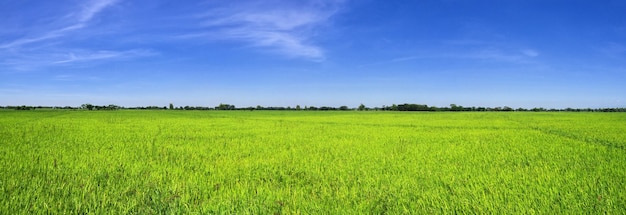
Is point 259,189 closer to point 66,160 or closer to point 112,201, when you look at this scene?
point 112,201

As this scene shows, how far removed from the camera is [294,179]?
204 inches

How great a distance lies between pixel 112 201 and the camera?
4047 millimetres

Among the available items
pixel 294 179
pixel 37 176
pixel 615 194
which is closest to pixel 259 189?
pixel 294 179

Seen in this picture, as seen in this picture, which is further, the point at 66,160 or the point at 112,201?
→ the point at 66,160

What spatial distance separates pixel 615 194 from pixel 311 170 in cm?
373

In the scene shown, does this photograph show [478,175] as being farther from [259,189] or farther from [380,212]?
[259,189]

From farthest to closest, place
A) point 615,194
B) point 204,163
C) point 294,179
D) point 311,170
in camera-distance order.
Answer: point 204,163
point 311,170
point 294,179
point 615,194

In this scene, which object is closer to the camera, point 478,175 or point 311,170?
point 478,175

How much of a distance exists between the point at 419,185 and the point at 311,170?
5.62 ft

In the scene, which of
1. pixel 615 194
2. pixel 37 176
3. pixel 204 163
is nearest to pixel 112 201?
pixel 37 176

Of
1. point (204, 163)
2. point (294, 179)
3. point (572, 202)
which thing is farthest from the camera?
point (204, 163)

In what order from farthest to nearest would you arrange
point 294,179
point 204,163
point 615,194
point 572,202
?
point 204,163 → point 294,179 → point 615,194 → point 572,202

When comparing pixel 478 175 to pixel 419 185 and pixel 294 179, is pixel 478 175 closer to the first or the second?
pixel 419 185

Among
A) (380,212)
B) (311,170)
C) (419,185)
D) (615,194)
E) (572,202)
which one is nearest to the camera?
(380,212)
